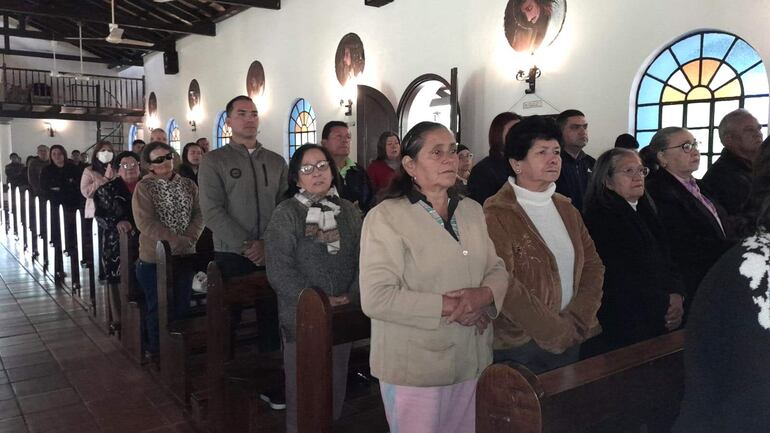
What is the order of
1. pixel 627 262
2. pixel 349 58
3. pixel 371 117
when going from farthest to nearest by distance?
pixel 349 58 < pixel 371 117 < pixel 627 262

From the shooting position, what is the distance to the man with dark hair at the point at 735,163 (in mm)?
2885

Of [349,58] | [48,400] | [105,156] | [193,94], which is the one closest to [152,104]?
[193,94]

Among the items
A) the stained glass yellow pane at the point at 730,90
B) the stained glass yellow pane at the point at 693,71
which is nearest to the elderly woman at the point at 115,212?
the stained glass yellow pane at the point at 693,71

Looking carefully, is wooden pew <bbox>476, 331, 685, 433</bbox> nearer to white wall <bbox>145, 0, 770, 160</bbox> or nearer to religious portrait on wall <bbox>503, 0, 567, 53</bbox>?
white wall <bbox>145, 0, 770, 160</bbox>

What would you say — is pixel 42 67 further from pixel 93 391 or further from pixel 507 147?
pixel 507 147

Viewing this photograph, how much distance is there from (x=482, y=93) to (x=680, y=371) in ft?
16.1

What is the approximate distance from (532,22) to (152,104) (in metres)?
12.3

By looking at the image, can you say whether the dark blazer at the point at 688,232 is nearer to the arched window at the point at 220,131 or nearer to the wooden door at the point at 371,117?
the wooden door at the point at 371,117

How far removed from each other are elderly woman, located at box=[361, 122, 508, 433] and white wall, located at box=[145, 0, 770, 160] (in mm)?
3426

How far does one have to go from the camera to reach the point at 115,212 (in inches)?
170

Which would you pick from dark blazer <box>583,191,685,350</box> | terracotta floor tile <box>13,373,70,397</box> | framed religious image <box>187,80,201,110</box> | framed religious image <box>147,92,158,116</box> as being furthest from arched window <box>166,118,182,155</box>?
dark blazer <box>583,191,685,350</box>

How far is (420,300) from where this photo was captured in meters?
1.66

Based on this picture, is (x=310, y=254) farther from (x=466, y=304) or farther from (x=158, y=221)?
(x=158, y=221)

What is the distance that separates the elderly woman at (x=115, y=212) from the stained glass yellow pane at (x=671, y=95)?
4122 mm
